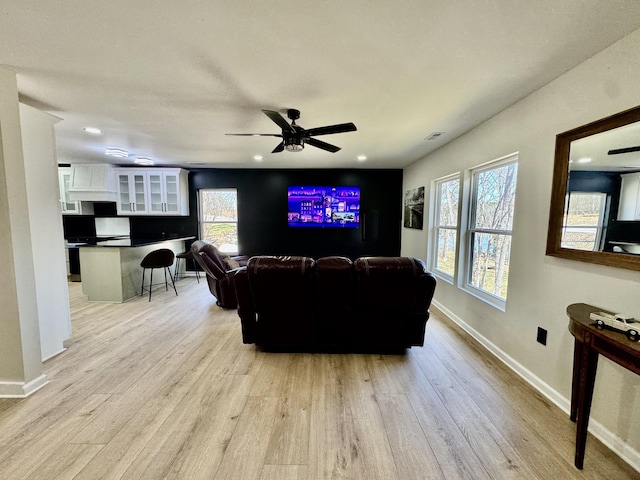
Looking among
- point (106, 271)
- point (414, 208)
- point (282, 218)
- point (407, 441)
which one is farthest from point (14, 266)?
point (414, 208)

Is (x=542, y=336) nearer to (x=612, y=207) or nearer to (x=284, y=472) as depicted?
(x=612, y=207)

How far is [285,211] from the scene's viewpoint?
18.8 ft

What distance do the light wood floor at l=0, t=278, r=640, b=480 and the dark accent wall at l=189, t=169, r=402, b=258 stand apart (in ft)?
10.9

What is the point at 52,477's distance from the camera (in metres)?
1.28

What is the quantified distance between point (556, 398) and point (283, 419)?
2007mm

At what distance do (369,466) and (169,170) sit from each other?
231 inches

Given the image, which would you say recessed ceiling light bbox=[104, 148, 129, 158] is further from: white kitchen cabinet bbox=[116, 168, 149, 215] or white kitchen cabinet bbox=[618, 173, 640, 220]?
white kitchen cabinet bbox=[618, 173, 640, 220]

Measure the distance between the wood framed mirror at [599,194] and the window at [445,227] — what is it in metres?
1.69

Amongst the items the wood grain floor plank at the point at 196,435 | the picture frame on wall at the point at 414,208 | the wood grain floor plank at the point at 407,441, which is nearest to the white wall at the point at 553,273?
the wood grain floor plank at the point at 407,441

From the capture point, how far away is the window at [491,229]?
2.58m

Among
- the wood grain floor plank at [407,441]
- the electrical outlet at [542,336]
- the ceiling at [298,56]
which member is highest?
the ceiling at [298,56]

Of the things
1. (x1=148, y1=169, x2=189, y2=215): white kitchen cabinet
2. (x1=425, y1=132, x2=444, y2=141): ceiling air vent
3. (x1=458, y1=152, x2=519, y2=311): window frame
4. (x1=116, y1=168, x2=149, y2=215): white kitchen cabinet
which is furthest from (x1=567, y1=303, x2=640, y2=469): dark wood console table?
(x1=116, y1=168, x2=149, y2=215): white kitchen cabinet

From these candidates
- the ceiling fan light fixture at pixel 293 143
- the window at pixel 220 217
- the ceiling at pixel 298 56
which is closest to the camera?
the ceiling at pixel 298 56

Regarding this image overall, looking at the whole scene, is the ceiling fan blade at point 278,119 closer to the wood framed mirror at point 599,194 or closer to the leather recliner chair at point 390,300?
the leather recliner chair at point 390,300
